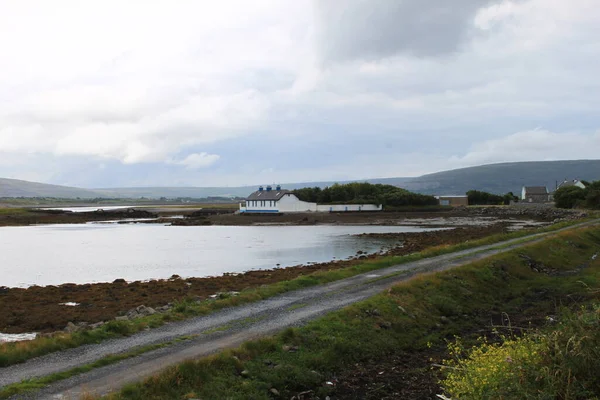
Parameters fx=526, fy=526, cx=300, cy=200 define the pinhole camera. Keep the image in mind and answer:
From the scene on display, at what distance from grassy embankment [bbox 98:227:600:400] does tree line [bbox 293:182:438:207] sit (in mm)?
94022

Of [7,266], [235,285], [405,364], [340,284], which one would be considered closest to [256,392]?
[405,364]

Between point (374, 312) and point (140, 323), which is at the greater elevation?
point (140, 323)

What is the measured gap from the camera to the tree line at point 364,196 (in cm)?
Answer: 12419

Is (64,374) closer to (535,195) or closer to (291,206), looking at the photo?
(291,206)

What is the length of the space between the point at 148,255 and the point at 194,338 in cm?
3724

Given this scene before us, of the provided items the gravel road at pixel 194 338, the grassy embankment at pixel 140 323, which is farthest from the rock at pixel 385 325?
the grassy embankment at pixel 140 323

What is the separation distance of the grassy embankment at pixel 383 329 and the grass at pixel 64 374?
5.91ft

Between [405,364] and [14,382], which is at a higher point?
[14,382]

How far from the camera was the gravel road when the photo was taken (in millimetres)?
10695

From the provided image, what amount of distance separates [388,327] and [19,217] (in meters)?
117

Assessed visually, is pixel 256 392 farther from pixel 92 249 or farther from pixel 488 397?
pixel 92 249

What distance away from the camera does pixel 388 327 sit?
16.6 m

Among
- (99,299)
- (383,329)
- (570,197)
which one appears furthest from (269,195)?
(383,329)

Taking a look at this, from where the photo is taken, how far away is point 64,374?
10.9 meters
